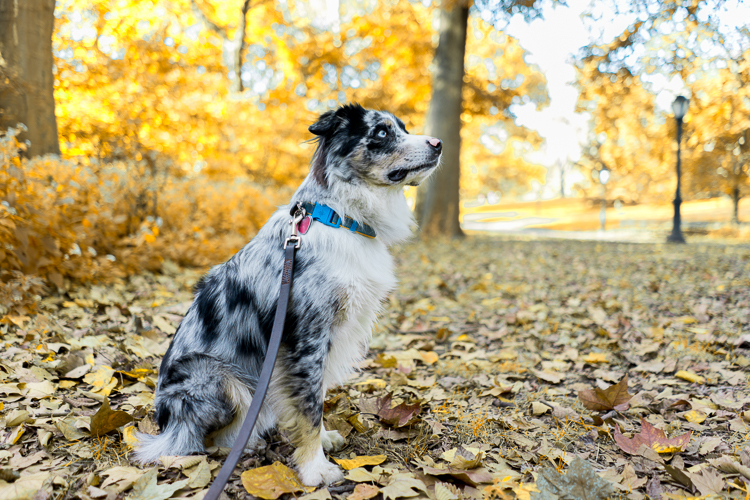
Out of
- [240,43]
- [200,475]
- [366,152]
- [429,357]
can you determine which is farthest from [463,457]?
[240,43]

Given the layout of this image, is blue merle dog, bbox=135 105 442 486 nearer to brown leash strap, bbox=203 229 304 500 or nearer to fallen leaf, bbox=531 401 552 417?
brown leash strap, bbox=203 229 304 500

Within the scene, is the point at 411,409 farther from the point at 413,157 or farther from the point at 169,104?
the point at 169,104

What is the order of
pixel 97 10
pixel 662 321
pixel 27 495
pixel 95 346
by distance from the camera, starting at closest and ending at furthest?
pixel 27 495 < pixel 95 346 < pixel 662 321 < pixel 97 10

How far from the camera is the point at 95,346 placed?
351 cm

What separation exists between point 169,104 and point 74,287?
6189mm

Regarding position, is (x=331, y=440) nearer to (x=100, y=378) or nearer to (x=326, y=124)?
(x=100, y=378)

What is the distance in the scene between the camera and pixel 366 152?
264 centimetres

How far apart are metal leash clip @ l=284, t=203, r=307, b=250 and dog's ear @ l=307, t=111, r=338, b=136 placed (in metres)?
0.51

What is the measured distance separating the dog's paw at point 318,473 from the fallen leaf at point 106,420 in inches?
42.6

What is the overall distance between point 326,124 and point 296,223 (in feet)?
2.30

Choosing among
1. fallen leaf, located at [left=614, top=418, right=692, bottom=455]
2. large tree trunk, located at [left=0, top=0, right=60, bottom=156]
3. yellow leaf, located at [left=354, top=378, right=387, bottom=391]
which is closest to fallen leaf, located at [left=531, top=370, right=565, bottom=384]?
fallen leaf, located at [left=614, top=418, right=692, bottom=455]

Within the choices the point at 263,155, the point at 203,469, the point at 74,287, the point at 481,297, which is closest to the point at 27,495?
the point at 203,469

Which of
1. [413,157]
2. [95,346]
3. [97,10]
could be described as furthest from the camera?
[97,10]

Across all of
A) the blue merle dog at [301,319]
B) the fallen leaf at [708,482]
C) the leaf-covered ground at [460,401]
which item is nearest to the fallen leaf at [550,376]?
the leaf-covered ground at [460,401]
